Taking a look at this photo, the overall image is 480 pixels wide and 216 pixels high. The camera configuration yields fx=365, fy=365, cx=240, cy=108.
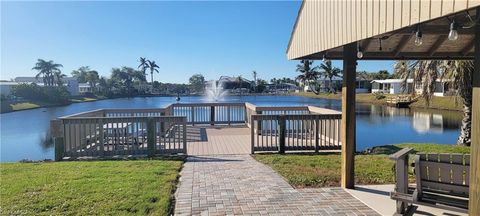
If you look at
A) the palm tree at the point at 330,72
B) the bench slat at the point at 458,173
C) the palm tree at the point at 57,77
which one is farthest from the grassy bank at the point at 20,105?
the palm tree at the point at 330,72

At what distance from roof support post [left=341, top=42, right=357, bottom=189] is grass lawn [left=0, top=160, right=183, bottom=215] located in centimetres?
265

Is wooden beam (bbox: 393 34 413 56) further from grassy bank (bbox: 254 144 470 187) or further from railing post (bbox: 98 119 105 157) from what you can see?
railing post (bbox: 98 119 105 157)

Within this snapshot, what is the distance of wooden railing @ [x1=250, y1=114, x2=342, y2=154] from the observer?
8.91 meters

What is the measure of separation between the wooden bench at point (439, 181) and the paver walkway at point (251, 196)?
0.71m

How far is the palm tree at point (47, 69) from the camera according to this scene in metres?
81.6

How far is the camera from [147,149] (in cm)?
865

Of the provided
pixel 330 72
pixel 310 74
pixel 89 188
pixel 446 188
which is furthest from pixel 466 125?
pixel 310 74

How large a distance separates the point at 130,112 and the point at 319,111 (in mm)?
6194

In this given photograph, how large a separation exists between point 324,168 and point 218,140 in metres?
4.40

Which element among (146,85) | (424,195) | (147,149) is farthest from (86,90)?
(424,195)

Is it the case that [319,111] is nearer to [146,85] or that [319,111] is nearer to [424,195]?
[424,195]

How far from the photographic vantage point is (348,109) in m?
5.32

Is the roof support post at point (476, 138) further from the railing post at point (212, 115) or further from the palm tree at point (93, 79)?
the palm tree at point (93, 79)

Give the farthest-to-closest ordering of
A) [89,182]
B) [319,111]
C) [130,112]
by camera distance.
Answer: [130,112], [319,111], [89,182]
